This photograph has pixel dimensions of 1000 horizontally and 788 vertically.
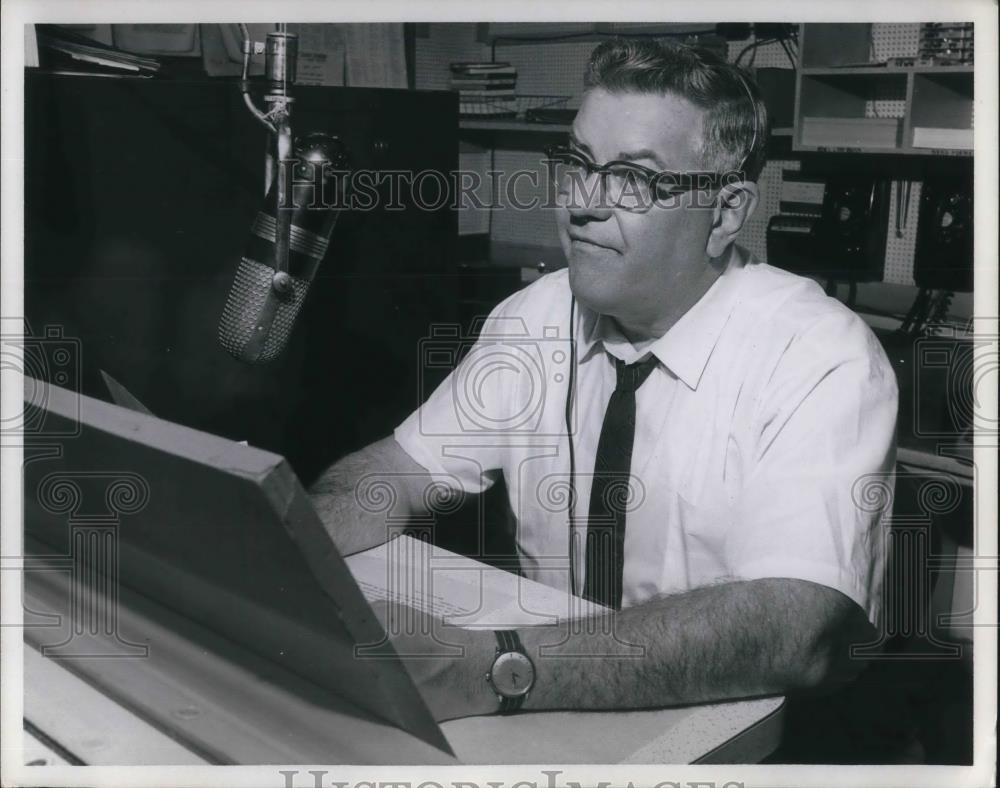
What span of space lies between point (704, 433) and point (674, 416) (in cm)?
5

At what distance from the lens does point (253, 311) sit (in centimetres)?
154

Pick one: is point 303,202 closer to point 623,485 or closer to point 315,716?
point 623,485

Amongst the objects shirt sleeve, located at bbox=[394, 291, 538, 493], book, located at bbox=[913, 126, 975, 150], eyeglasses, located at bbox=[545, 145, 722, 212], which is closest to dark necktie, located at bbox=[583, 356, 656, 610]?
shirt sleeve, located at bbox=[394, 291, 538, 493]

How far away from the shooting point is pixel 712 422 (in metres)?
1.51

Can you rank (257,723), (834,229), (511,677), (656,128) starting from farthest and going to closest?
(834,229) < (656,128) < (511,677) < (257,723)

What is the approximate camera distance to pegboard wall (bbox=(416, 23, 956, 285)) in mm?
1541

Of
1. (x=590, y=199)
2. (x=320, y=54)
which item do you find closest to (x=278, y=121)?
(x=320, y=54)

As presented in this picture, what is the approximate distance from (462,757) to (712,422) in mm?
686

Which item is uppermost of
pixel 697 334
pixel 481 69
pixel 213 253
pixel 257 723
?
pixel 481 69

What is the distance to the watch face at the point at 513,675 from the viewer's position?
1.11 m

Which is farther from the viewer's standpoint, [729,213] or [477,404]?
[477,404]

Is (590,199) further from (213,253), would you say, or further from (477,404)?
(213,253)

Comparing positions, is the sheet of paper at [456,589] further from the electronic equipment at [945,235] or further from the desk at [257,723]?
the electronic equipment at [945,235]

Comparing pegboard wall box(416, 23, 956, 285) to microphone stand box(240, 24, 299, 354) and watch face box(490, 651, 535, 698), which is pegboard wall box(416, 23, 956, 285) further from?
watch face box(490, 651, 535, 698)
